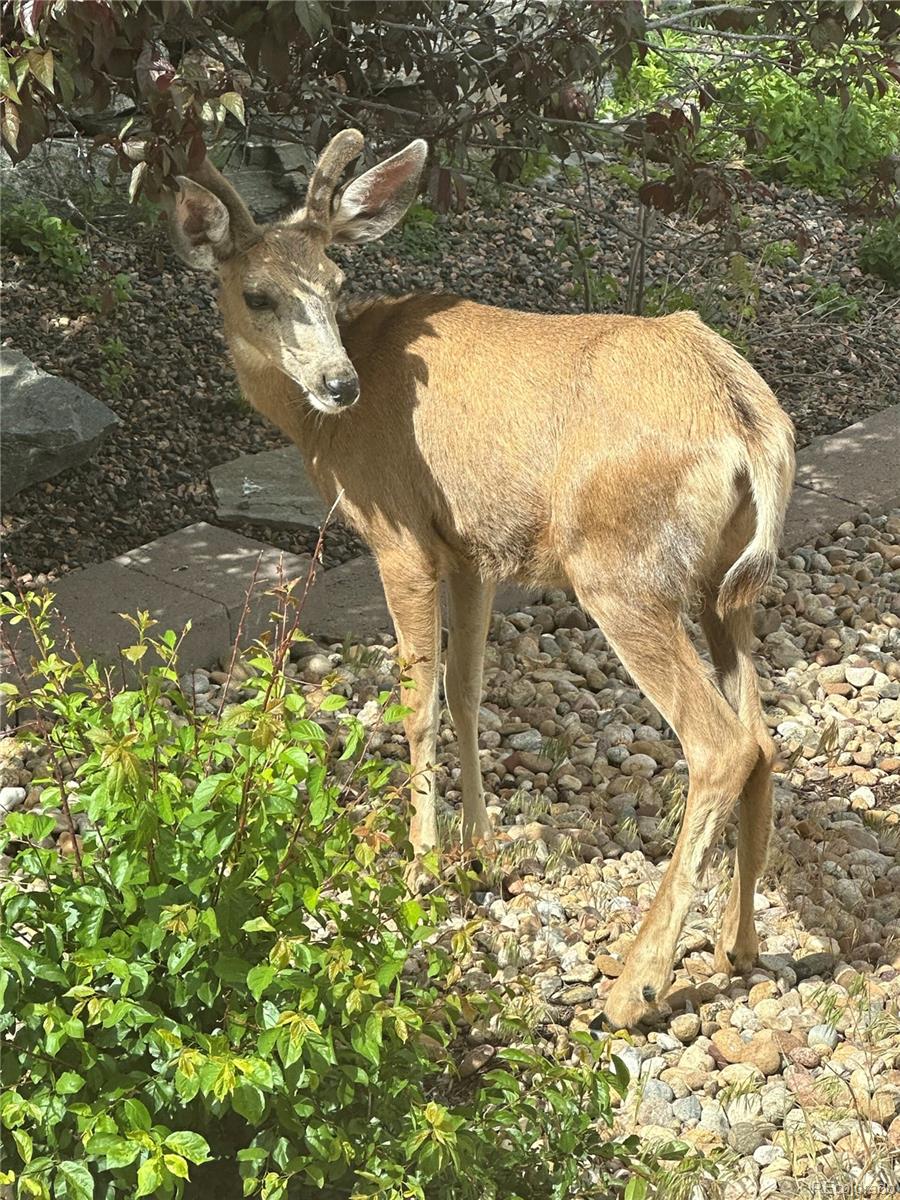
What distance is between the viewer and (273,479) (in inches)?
285

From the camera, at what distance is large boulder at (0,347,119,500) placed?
273 inches

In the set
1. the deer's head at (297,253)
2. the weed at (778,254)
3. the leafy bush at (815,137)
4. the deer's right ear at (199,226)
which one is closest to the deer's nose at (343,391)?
the deer's head at (297,253)

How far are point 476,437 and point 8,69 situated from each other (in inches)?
63.2

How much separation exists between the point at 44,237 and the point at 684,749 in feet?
18.3

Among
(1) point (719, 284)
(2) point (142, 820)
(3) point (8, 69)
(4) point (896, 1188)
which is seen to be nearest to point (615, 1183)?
(4) point (896, 1188)

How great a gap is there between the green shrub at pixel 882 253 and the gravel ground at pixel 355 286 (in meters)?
0.13

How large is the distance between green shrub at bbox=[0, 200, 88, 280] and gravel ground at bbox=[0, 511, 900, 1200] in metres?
3.32

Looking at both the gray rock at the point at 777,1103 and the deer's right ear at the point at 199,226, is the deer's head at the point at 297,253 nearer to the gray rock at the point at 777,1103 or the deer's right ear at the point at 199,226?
the deer's right ear at the point at 199,226

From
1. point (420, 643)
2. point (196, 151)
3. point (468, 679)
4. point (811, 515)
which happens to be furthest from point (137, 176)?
point (811, 515)

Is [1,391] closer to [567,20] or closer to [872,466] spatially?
[567,20]

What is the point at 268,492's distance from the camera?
7.10m

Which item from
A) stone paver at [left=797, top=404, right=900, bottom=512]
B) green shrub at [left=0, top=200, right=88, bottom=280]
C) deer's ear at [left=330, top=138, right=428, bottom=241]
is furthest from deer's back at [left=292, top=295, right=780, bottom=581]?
green shrub at [left=0, top=200, right=88, bottom=280]

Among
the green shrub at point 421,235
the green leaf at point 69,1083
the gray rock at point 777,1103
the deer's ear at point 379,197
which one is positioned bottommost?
the gray rock at point 777,1103

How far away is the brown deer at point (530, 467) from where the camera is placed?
163 inches
